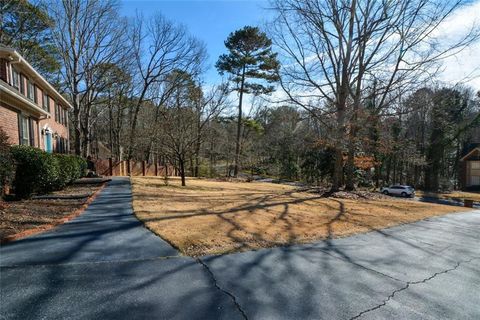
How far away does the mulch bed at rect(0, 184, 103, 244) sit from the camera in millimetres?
5371

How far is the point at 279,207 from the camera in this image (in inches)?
401

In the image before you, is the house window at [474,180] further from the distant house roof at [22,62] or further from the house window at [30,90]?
the house window at [30,90]

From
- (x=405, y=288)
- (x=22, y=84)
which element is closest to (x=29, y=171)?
(x=22, y=84)

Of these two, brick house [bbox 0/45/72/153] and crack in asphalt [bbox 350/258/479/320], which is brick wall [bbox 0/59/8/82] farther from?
crack in asphalt [bbox 350/258/479/320]

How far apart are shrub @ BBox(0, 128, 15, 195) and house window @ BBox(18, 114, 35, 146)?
5803 mm

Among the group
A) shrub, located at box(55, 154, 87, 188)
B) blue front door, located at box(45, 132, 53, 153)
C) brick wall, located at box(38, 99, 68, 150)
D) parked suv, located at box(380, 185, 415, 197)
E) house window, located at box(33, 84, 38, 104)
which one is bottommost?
parked suv, located at box(380, 185, 415, 197)

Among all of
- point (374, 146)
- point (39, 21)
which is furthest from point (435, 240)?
point (39, 21)

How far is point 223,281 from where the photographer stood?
3.89 meters

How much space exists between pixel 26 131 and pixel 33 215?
9.27 m

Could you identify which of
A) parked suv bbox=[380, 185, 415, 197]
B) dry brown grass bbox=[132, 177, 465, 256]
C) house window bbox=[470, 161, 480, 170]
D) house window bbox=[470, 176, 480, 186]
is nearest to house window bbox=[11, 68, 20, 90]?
dry brown grass bbox=[132, 177, 465, 256]

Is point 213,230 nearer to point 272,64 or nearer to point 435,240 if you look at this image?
point 435,240

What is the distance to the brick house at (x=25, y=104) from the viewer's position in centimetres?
1163

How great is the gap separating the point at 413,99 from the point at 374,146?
32.7 feet

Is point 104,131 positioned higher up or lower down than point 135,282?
higher up
